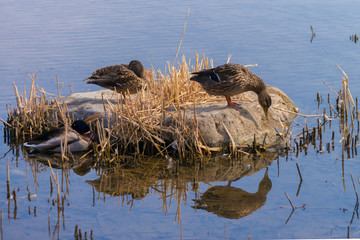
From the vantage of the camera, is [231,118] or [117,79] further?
[117,79]

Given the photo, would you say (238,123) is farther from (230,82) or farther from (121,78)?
(121,78)

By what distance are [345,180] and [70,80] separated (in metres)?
6.37

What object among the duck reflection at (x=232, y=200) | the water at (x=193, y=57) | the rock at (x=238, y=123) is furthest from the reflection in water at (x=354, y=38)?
the duck reflection at (x=232, y=200)

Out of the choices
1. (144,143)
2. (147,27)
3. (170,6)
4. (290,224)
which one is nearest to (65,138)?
(144,143)

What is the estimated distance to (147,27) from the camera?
1549cm

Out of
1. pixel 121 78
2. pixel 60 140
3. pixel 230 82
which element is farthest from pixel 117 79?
pixel 230 82

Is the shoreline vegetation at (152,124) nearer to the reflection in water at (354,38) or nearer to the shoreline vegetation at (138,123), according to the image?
the shoreline vegetation at (138,123)

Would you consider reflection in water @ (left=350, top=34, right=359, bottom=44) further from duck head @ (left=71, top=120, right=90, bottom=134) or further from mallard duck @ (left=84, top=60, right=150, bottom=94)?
duck head @ (left=71, top=120, right=90, bottom=134)

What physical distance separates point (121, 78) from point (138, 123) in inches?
64.5

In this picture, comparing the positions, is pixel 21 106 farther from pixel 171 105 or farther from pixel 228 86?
pixel 228 86

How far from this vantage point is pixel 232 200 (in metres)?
6.72

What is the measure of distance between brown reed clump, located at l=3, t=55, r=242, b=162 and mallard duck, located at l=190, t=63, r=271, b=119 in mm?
351

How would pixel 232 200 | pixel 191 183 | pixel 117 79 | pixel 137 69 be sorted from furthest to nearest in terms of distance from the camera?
pixel 137 69 < pixel 117 79 < pixel 191 183 < pixel 232 200

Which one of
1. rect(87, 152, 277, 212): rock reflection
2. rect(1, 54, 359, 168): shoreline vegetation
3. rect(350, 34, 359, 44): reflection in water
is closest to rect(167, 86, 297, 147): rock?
rect(1, 54, 359, 168): shoreline vegetation
